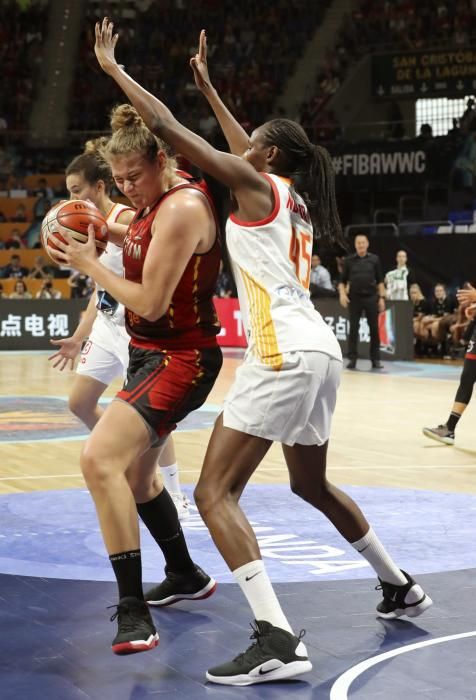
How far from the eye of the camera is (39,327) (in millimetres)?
20984

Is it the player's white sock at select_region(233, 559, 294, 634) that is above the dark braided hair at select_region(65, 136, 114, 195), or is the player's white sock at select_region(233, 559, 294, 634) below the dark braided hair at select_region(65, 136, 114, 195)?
below

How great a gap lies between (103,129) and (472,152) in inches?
361

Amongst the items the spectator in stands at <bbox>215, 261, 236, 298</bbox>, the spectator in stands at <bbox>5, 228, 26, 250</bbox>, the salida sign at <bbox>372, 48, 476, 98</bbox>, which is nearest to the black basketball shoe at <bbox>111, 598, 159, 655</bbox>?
A: the spectator in stands at <bbox>215, 261, 236, 298</bbox>

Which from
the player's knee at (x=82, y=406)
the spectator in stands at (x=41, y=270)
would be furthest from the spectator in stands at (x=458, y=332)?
the player's knee at (x=82, y=406)

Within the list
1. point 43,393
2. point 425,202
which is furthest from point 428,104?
point 43,393

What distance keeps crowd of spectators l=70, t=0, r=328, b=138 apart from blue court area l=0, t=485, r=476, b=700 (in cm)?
2077

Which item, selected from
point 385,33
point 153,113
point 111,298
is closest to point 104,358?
point 111,298

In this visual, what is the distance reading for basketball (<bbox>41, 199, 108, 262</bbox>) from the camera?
443cm

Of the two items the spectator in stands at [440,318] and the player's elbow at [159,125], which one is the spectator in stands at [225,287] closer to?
the spectator in stands at [440,318]

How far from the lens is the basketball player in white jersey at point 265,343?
3.88 m

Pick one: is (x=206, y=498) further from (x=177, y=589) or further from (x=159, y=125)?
(x=159, y=125)

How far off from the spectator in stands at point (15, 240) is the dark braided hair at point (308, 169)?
63.9 ft

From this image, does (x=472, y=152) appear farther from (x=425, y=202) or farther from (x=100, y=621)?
(x=100, y=621)

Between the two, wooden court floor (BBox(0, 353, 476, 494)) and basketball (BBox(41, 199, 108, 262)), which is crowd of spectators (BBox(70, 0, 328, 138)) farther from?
basketball (BBox(41, 199, 108, 262))
